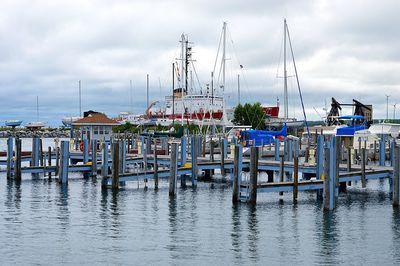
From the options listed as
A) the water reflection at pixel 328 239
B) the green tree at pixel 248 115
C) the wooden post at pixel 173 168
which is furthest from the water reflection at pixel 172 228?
the green tree at pixel 248 115

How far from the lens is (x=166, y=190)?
42.0m

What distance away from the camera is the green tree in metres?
113

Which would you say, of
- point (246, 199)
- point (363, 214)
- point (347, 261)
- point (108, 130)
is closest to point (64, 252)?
point (347, 261)

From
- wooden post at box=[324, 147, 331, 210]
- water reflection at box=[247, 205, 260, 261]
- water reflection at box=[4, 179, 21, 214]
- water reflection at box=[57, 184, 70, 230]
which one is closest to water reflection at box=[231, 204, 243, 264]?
Answer: water reflection at box=[247, 205, 260, 261]

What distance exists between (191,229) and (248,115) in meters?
84.7

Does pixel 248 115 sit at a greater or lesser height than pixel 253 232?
greater

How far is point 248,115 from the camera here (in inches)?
4471

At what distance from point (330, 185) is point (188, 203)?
8.02 m

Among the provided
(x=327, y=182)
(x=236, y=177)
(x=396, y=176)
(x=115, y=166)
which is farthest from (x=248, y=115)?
(x=327, y=182)

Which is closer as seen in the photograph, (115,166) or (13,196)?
(13,196)

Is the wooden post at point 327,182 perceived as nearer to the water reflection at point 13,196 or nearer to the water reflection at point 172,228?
the water reflection at point 172,228

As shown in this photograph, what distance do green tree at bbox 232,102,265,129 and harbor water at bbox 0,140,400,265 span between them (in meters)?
71.4

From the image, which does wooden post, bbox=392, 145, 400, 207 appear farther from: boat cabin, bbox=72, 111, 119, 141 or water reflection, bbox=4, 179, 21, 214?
boat cabin, bbox=72, 111, 119, 141

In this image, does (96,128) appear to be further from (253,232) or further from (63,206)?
(253,232)
